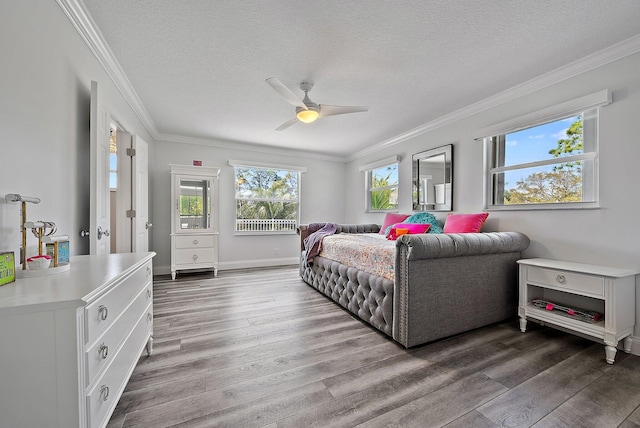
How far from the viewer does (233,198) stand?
4.91 metres

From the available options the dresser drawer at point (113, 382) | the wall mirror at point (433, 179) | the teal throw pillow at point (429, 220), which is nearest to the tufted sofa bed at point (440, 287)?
the teal throw pillow at point (429, 220)

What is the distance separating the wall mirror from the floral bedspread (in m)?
Answer: 1.31

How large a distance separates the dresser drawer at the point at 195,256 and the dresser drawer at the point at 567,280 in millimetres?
Result: 4211

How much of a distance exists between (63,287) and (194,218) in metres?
3.43

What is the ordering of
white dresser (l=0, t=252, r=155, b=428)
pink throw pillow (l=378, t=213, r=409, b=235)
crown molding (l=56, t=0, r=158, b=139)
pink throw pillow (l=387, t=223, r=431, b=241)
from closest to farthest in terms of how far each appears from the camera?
white dresser (l=0, t=252, r=155, b=428) → crown molding (l=56, t=0, r=158, b=139) → pink throw pillow (l=387, t=223, r=431, b=241) → pink throw pillow (l=378, t=213, r=409, b=235)

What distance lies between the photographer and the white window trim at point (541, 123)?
218 cm

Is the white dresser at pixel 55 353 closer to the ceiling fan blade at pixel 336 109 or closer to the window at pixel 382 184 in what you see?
the ceiling fan blade at pixel 336 109

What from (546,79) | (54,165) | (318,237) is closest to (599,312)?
(546,79)

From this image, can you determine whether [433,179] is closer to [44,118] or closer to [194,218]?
[194,218]

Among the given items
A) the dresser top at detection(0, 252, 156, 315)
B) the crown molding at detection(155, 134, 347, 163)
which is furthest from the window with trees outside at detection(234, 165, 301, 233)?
the dresser top at detection(0, 252, 156, 315)

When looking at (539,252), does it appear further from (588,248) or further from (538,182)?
(538,182)

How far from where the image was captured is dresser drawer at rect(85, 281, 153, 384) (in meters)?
0.93

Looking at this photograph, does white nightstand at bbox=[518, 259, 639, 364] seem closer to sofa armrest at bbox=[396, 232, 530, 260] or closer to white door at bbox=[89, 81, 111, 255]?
sofa armrest at bbox=[396, 232, 530, 260]

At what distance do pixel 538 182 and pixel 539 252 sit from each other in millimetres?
729
